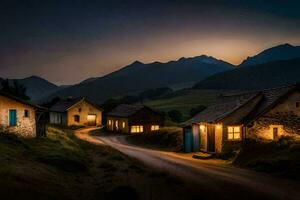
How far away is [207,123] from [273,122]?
6.56 meters

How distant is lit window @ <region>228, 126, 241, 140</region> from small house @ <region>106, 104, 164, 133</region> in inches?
1197

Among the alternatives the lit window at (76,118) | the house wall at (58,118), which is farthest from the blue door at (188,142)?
the house wall at (58,118)

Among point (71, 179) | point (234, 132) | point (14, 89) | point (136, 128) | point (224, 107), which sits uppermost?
point (14, 89)

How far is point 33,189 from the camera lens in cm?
1459

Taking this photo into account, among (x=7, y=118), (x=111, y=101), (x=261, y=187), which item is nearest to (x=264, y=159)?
(x=261, y=187)

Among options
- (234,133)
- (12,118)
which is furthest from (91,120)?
(234,133)

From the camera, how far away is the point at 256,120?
1302 inches

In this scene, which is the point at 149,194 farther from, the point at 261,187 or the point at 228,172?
the point at 228,172

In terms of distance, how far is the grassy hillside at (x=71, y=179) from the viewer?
15.0 metres

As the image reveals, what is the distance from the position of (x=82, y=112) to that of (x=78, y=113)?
1019mm

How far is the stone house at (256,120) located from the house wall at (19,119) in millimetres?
18390

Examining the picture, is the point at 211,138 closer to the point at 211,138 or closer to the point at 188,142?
the point at 211,138

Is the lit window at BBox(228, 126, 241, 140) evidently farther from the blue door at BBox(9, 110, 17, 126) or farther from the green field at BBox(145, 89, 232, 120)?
the green field at BBox(145, 89, 232, 120)

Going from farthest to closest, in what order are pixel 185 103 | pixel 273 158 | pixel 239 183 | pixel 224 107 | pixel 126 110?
pixel 185 103 → pixel 126 110 → pixel 224 107 → pixel 273 158 → pixel 239 183
